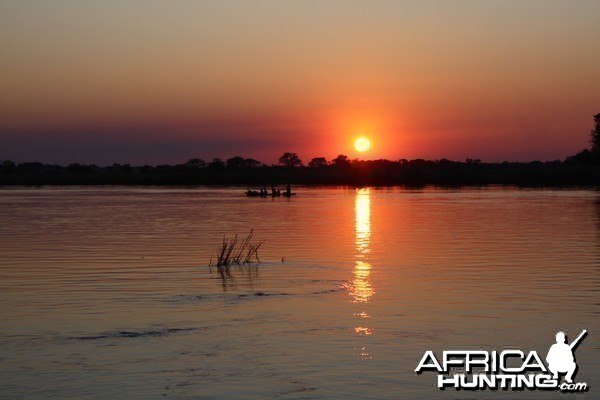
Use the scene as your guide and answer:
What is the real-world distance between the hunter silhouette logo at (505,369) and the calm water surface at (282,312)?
212 mm

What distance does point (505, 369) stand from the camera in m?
11.2

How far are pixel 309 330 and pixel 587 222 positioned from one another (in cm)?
2875

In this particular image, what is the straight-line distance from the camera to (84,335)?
534 inches

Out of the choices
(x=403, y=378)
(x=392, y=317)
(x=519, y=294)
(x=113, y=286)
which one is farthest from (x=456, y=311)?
(x=113, y=286)

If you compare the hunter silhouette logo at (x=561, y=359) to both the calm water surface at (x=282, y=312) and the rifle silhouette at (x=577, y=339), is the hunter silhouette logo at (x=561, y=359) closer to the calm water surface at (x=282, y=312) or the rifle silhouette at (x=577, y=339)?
the rifle silhouette at (x=577, y=339)

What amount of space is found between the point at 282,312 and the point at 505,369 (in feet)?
17.1

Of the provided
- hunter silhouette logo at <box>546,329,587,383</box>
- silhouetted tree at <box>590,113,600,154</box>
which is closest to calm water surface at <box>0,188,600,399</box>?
hunter silhouette logo at <box>546,329,587,383</box>

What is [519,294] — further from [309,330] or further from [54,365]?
[54,365]

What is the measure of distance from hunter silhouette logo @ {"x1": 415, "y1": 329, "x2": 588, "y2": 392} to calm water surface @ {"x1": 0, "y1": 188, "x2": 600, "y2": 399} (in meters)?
0.21

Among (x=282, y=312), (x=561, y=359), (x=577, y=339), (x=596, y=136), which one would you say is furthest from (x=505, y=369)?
(x=596, y=136)

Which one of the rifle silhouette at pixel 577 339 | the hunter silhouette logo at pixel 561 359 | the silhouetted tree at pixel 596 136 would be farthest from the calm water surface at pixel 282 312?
the silhouetted tree at pixel 596 136

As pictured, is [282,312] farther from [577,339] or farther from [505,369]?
[505,369]

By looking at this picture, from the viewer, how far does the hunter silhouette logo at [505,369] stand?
34.8 ft

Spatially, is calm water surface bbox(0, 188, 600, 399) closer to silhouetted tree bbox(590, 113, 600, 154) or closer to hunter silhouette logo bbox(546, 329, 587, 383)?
hunter silhouette logo bbox(546, 329, 587, 383)
